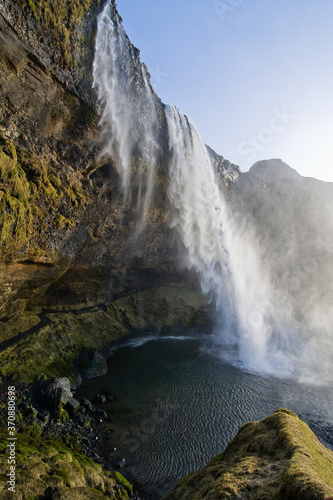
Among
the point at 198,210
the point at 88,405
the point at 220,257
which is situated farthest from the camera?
the point at 220,257

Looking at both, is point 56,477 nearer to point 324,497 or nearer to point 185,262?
point 324,497

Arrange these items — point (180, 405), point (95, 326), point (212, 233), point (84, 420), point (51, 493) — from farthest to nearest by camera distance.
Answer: point (212, 233), point (95, 326), point (180, 405), point (84, 420), point (51, 493)

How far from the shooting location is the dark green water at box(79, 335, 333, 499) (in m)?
13.6

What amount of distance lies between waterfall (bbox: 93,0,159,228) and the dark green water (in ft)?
50.5

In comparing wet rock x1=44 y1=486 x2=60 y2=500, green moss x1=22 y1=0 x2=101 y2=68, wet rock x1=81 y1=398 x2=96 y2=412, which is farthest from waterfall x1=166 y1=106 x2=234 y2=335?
wet rock x1=44 y1=486 x2=60 y2=500

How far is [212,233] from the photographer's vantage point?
36000mm

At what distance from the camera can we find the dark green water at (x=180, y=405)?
13.6 metres

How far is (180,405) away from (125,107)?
977 inches

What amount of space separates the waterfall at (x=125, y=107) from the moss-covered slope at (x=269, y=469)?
2227 cm

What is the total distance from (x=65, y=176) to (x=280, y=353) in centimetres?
3028

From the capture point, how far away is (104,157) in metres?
23.5

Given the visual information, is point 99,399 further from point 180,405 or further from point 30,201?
point 30,201

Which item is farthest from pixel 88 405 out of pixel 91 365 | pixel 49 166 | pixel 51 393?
pixel 49 166
